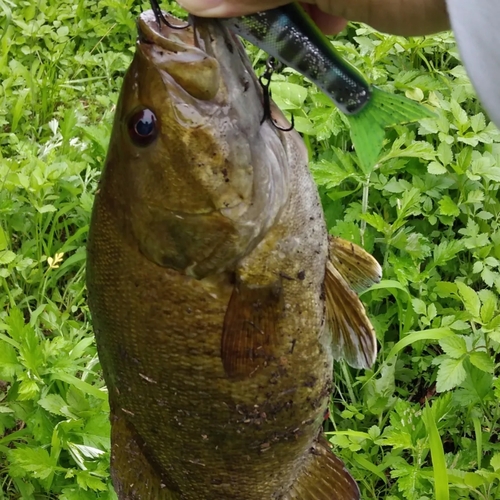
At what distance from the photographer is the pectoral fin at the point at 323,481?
2010mm

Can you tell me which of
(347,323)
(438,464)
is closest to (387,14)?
(347,323)

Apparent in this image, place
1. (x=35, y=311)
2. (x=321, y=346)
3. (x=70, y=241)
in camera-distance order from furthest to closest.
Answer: (x=70, y=241)
(x=35, y=311)
(x=321, y=346)

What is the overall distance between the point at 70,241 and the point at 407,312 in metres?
1.62

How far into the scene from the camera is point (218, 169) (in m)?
1.51

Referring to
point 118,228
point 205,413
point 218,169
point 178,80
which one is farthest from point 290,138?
point 205,413

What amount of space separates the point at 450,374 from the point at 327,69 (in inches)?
52.9

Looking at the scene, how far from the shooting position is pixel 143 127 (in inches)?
58.7

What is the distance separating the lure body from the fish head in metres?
0.06

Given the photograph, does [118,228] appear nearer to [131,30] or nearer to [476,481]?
[476,481]

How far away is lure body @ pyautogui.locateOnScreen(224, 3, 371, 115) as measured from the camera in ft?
4.79

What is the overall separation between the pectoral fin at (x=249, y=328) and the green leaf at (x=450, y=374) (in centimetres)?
97

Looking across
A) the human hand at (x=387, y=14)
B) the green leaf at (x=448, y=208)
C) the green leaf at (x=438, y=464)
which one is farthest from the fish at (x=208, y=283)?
the green leaf at (x=448, y=208)

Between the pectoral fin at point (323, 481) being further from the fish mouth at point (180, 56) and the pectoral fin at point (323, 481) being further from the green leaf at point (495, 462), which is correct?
the fish mouth at point (180, 56)

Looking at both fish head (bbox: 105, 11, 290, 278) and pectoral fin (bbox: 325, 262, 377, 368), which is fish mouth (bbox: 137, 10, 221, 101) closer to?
fish head (bbox: 105, 11, 290, 278)
